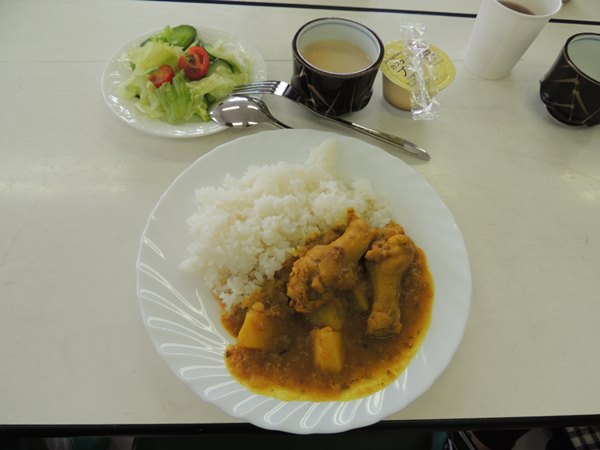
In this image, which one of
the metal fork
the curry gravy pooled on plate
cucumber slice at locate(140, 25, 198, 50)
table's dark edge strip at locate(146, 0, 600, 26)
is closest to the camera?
the curry gravy pooled on plate

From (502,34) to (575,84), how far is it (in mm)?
368

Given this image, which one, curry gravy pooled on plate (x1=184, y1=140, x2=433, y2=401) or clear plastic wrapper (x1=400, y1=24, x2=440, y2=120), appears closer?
curry gravy pooled on plate (x1=184, y1=140, x2=433, y2=401)

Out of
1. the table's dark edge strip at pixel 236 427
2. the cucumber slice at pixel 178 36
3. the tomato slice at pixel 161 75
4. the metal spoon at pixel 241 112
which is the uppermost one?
the cucumber slice at pixel 178 36

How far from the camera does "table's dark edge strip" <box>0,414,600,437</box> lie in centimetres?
112

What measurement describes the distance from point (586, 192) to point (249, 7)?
5.87 ft

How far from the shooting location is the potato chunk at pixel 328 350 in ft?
3.84

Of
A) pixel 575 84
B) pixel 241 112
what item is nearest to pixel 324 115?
pixel 241 112

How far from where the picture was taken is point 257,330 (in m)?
1.20

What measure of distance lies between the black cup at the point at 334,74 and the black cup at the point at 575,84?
0.78 meters

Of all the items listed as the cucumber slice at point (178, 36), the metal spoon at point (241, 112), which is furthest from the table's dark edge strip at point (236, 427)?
the cucumber slice at point (178, 36)

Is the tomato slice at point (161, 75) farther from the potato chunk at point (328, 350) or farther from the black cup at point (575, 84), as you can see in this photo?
the black cup at point (575, 84)

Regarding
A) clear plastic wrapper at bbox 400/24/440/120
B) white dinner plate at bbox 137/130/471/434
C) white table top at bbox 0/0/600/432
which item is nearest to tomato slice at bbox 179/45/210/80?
white table top at bbox 0/0/600/432

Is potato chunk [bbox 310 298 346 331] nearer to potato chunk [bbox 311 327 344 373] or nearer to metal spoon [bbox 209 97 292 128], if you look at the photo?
potato chunk [bbox 311 327 344 373]

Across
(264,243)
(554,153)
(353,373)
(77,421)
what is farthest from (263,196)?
(554,153)
